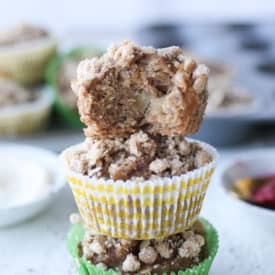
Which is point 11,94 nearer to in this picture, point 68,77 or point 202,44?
point 68,77

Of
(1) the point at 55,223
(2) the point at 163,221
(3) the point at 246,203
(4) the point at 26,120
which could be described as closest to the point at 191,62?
(2) the point at 163,221

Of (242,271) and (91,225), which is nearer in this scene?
(91,225)

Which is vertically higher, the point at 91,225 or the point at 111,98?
the point at 111,98

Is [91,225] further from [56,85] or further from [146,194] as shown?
[56,85]

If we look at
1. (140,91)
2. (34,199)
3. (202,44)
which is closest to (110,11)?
(202,44)

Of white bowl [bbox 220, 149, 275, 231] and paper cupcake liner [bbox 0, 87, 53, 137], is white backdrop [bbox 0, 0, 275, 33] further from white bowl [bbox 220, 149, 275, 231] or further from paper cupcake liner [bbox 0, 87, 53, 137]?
white bowl [bbox 220, 149, 275, 231]

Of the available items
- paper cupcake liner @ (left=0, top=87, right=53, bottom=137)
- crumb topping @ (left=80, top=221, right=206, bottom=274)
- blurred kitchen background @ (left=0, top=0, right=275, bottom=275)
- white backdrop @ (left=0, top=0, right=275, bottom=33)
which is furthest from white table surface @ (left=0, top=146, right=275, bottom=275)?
white backdrop @ (left=0, top=0, right=275, bottom=33)

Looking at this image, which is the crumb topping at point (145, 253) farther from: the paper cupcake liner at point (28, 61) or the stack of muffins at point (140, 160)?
→ the paper cupcake liner at point (28, 61)
